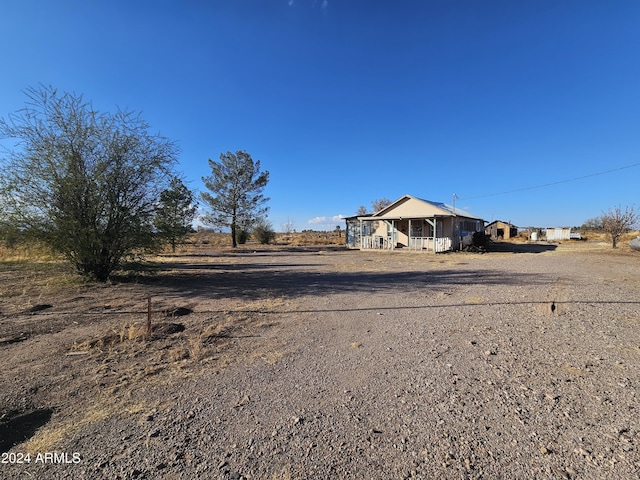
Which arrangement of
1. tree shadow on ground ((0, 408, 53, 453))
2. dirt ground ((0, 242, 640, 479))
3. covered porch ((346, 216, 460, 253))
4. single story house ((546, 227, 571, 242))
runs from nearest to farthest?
dirt ground ((0, 242, 640, 479)) → tree shadow on ground ((0, 408, 53, 453)) → covered porch ((346, 216, 460, 253)) → single story house ((546, 227, 571, 242))

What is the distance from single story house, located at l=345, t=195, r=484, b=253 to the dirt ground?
18117mm

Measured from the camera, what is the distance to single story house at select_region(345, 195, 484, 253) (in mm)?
24922

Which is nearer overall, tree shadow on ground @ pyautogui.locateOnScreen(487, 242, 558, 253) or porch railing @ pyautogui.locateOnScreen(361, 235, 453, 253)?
porch railing @ pyautogui.locateOnScreen(361, 235, 453, 253)

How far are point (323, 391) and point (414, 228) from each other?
25.6 meters

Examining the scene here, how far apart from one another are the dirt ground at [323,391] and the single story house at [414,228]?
18.1 metres

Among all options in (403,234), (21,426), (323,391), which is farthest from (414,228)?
(21,426)

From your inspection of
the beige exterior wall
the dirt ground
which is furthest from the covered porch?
the dirt ground

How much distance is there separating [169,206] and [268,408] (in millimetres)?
9942

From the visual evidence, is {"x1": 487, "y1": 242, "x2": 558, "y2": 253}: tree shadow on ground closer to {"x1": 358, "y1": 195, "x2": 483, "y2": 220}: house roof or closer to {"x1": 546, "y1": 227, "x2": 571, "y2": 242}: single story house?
{"x1": 358, "y1": 195, "x2": 483, "y2": 220}: house roof

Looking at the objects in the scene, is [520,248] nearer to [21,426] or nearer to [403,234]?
[403,234]

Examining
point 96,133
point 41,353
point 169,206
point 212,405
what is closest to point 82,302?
point 41,353

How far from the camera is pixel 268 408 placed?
290cm

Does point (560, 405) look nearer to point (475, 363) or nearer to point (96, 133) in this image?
point (475, 363)

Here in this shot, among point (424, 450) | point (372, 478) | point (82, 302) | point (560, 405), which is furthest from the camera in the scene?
point (82, 302)
